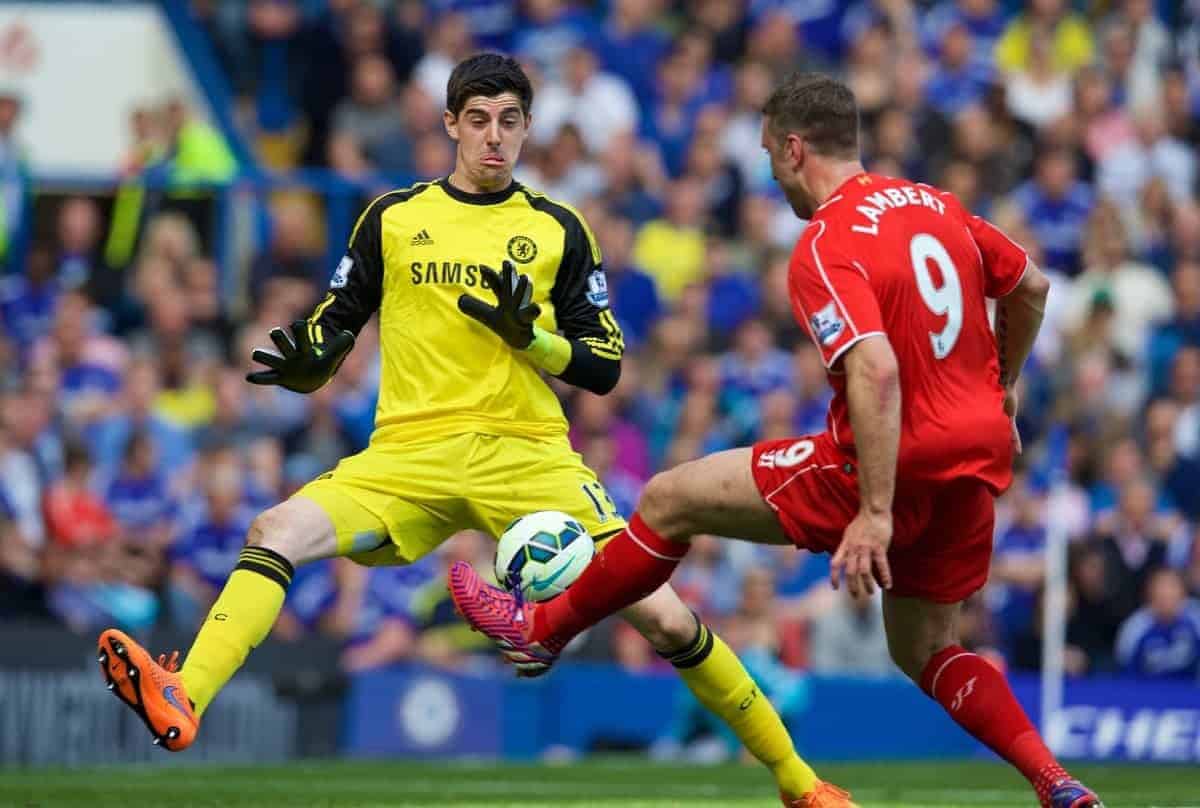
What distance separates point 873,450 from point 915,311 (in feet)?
1.75

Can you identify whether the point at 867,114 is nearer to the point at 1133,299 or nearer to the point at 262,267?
the point at 1133,299

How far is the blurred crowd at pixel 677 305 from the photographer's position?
14.9m

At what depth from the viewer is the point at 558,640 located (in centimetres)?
830

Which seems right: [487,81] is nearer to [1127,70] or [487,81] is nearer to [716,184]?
[716,184]

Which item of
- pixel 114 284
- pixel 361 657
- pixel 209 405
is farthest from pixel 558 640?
pixel 114 284

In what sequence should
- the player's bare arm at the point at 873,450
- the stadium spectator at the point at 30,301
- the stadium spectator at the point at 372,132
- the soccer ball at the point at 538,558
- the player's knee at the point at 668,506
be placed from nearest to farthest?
the player's bare arm at the point at 873,450 → the player's knee at the point at 668,506 → the soccer ball at the point at 538,558 → the stadium spectator at the point at 30,301 → the stadium spectator at the point at 372,132

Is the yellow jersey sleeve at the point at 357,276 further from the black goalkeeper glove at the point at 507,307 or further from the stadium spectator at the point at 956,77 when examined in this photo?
the stadium spectator at the point at 956,77

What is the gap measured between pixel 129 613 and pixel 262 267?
9.97 ft

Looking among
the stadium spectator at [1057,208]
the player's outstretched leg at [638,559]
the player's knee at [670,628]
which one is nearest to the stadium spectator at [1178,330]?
the stadium spectator at [1057,208]

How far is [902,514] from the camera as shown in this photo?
7.71m

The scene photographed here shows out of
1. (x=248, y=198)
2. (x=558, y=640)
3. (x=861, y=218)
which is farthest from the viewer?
(x=248, y=198)

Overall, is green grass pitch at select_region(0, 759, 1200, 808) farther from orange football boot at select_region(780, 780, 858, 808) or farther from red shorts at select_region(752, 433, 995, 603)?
red shorts at select_region(752, 433, 995, 603)

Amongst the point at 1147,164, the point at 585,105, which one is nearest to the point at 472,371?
the point at 585,105

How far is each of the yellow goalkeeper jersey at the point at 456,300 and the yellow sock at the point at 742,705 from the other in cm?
98
